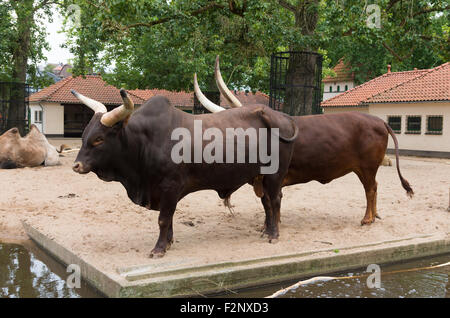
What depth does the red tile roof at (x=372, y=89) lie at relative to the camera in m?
25.7

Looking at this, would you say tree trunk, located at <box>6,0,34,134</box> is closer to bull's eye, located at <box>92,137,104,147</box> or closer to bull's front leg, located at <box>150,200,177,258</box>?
bull's eye, located at <box>92,137,104,147</box>

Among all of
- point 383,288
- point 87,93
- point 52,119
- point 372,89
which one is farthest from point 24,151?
point 52,119

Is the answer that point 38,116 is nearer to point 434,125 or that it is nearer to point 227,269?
point 434,125

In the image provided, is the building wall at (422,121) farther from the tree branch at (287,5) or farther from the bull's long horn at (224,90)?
the bull's long horn at (224,90)

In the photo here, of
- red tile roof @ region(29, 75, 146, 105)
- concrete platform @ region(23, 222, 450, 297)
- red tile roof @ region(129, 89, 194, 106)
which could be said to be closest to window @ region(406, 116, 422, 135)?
red tile roof @ region(29, 75, 146, 105)

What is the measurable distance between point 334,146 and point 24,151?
909 cm

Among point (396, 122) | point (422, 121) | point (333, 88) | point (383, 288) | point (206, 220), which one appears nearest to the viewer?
point (383, 288)

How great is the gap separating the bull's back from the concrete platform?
1.25 m

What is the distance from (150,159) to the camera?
484 centimetres

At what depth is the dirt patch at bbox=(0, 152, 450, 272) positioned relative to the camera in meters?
5.29

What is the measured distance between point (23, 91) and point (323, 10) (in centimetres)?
1384
